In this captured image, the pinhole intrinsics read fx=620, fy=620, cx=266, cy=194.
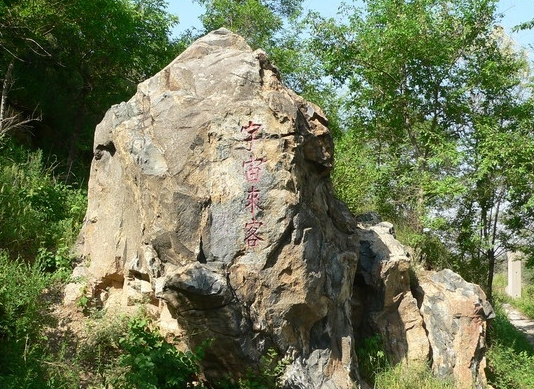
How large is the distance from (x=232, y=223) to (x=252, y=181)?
433 millimetres

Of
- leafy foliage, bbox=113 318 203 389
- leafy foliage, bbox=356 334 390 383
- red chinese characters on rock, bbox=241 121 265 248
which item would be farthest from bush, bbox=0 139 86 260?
leafy foliage, bbox=356 334 390 383

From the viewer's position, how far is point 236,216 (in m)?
5.73

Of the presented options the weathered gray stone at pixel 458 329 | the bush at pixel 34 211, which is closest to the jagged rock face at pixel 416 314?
the weathered gray stone at pixel 458 329

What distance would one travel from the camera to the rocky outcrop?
18.5ft

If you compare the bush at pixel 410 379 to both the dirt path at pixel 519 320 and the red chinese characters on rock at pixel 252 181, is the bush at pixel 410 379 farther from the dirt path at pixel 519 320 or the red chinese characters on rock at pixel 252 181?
the dirt path at pixel 519 320

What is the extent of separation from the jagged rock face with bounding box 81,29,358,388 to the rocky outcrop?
11 millimetres

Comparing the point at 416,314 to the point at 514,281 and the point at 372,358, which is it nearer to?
the point at 372,358

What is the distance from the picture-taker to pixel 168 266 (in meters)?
5.82

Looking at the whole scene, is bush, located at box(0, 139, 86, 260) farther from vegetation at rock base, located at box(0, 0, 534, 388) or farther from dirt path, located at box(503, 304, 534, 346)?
dirt path, located at box(503, 304, 534, 346)

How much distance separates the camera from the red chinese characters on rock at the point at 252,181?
18.7ft

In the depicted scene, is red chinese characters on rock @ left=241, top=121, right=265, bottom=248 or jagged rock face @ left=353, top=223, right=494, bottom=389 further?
jagged rock face @ left=353, top=223, right=494, bottom=389

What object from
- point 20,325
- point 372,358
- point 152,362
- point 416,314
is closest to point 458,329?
point 416,314

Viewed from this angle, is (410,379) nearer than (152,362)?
No

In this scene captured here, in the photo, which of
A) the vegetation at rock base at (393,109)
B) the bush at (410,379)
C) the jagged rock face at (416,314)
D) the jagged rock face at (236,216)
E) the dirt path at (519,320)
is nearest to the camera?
the jagged rock face at (236,216)
